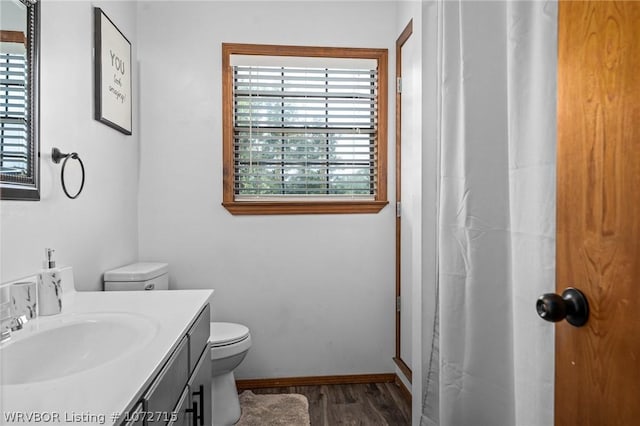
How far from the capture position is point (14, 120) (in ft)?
4.30

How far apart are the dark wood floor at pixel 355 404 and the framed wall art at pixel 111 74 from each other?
1846 millimetres

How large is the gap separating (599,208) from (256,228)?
7.13 ft

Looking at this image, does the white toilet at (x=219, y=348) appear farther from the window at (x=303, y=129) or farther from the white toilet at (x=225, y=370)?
the window at (x=303, y=129)

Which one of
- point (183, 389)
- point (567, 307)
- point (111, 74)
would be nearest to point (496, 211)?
point (567, 307)

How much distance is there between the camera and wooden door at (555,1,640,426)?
68 cm

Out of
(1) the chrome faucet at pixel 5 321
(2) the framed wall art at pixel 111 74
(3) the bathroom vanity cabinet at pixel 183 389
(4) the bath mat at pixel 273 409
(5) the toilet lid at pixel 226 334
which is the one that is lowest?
(4) the bath mat at pixel 273 409

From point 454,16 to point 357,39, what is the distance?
1515 mm

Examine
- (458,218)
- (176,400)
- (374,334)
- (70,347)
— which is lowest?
(374,334)

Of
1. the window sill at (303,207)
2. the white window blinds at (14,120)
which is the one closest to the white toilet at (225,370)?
the window sill at (303,207)

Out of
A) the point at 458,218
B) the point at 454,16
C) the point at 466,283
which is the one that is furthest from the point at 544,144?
the point at 454,16

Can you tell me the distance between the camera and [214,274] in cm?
269

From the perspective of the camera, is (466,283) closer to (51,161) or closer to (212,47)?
(51,161)

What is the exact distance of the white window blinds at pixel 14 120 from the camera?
4.11 feet

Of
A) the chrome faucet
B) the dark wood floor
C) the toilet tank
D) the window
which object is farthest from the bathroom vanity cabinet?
the window
